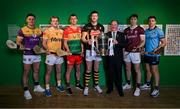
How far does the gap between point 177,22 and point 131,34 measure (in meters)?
1.11

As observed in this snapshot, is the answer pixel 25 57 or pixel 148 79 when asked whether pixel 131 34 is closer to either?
pixel 148 79

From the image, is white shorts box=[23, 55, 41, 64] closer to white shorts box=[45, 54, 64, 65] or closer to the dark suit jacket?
white shorts box=[45, 54, 64, 65]

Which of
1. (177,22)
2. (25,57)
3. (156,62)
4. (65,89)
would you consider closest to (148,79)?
(156,62)

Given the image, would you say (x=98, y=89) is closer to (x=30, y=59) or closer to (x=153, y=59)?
(x=153, y=59)

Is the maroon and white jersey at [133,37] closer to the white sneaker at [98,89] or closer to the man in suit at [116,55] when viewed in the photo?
the man in suit at [116,55]

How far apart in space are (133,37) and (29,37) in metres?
1.93

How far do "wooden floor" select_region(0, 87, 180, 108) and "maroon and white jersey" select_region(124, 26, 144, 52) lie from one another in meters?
0.90

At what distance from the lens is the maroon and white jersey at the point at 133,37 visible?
499 cm

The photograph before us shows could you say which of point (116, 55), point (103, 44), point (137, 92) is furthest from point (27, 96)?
point (137, 92)

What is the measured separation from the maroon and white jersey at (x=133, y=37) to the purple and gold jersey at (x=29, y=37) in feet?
5.62

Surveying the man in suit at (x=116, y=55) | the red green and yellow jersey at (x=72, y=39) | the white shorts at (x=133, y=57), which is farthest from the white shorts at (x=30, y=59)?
the white shorts at (x=133, y=57)

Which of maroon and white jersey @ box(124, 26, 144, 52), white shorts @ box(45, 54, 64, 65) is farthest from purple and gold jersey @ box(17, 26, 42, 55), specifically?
maroon and white jersey @ box(124, 26, 144, 52)

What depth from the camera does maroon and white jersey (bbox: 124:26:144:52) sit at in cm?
499

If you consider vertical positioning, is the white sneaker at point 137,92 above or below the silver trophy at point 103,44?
below
